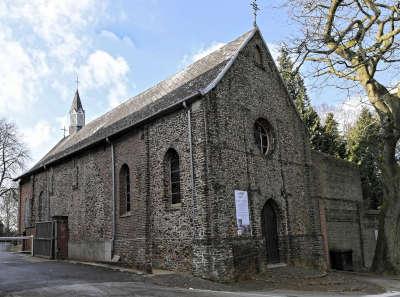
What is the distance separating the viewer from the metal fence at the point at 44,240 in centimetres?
2052

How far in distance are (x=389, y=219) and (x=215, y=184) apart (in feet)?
28.4

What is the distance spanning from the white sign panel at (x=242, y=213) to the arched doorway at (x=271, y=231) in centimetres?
173

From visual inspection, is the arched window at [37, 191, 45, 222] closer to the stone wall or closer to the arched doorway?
the arched doorway

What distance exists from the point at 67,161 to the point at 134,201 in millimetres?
7357

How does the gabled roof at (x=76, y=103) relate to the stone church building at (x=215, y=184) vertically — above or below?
above

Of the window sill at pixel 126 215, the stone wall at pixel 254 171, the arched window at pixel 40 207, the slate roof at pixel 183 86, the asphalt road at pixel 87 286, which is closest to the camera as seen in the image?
the asphalt road at pixel 87 286

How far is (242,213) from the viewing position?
14.6m

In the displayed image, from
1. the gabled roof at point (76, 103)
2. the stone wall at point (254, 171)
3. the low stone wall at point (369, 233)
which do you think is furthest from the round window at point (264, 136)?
the gabled roof at point (76, 103)

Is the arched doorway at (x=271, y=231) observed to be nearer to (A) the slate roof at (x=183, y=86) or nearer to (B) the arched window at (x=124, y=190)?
(A) the slate roof at (x=183, y=86)

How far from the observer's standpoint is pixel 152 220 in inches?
619

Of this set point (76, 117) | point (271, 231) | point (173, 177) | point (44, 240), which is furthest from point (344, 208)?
point (76, 117)

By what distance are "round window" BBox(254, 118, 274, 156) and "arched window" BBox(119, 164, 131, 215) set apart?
5531mm

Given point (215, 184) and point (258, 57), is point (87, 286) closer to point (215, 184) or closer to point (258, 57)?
point (215, 184)

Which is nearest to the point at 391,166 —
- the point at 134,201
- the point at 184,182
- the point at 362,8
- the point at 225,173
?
the point at 362,8
